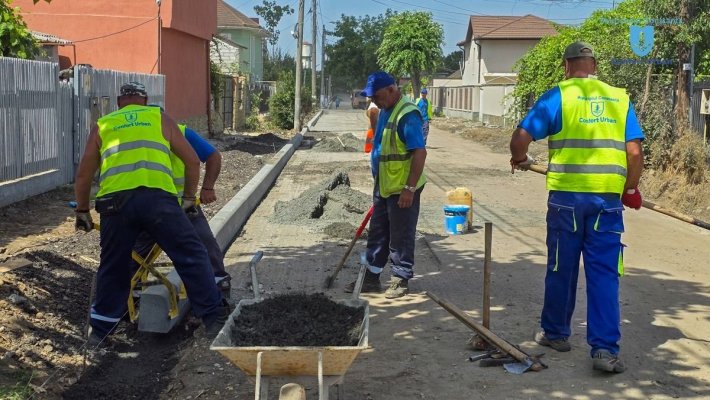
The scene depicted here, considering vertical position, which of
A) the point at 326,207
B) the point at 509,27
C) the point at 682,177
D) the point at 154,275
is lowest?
the point at 326,207

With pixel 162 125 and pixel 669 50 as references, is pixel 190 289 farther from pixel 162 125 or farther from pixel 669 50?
pixel 669 50

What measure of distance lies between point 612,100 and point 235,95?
97.1 ft

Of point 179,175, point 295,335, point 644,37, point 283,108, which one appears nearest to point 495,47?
point 283,108

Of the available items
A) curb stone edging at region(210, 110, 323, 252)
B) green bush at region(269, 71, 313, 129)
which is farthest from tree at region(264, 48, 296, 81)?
curb stone edging at region(210, 110, 323, 252)

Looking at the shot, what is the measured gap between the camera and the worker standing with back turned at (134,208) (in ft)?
18.0

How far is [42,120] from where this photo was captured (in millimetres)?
12164

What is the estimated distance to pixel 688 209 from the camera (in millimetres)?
12891

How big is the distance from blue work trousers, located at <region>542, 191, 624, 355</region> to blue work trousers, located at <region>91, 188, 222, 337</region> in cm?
233

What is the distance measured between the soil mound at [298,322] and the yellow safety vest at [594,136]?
1673 mm

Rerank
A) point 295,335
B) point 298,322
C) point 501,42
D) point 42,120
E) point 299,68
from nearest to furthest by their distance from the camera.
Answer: point 295,335 < point 298,322 < point 42,120 < point 299,68 < point 501,42

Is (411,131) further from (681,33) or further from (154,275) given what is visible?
(681,33)

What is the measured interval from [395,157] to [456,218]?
135 inches

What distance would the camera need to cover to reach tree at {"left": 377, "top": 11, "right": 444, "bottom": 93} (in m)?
56.1

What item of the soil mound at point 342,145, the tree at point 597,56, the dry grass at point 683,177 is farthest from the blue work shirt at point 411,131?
the soil mound at point 342,145
